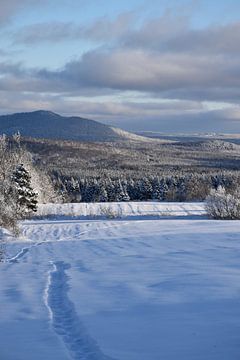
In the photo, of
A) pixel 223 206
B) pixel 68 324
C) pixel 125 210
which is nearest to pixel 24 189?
pixel 125 210

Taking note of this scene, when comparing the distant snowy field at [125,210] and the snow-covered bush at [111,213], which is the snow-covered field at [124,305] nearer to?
the snow-covered bush at [111,213]

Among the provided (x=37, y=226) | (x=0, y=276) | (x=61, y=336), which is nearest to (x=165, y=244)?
(x=0, y=276)

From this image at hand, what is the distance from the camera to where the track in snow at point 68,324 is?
7488 millimetres

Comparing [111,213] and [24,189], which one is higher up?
[24,189]

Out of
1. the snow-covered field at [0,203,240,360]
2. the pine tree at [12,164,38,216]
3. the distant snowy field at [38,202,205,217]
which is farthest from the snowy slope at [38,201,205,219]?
the snow-covered field at [0,203,240,360]

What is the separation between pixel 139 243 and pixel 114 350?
57.2 ft

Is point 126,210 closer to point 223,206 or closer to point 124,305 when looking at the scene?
point 223,206

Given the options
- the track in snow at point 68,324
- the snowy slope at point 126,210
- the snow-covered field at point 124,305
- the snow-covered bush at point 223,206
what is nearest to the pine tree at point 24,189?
the snowy slope at point 126,210

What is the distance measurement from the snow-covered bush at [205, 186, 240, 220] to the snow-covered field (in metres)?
25.2

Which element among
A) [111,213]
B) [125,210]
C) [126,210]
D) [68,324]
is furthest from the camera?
[126,210]

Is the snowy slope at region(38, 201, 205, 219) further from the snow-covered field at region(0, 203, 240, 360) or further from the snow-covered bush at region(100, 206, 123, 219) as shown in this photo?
the snow-covered field at region(0, 203, 240, 360)

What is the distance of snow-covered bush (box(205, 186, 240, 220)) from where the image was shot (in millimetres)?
45781

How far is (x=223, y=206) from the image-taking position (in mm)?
46938

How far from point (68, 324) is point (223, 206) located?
39.0 m
